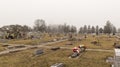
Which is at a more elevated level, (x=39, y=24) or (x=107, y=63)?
(x=39, y=24)

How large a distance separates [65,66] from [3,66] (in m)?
8.04

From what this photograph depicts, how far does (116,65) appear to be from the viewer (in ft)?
67.8

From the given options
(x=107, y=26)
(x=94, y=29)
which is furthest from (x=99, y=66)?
(x=94, y=29)

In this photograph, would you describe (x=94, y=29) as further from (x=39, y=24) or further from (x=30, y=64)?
(x=30, y=64)

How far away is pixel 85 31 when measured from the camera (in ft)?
514

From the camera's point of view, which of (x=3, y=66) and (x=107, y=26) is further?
(x=107, y=26)

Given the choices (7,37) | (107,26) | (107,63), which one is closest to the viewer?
(107,63)

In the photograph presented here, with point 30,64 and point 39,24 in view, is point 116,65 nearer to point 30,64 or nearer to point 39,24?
point 30,64

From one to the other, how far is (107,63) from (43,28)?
11335cm

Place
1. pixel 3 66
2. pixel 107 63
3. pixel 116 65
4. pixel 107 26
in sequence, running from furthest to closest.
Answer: pixel 107 26
pixel 107 63
pixel 3 66
pixel 116 65

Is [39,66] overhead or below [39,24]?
below

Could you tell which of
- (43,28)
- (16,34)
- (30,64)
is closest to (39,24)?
(43,28)

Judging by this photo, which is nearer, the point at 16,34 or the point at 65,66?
the point at 65,66

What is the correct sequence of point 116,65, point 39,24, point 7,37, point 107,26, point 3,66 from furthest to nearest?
point 39,24, point 107,26, point 7,37, point 3,66, point 116,65
